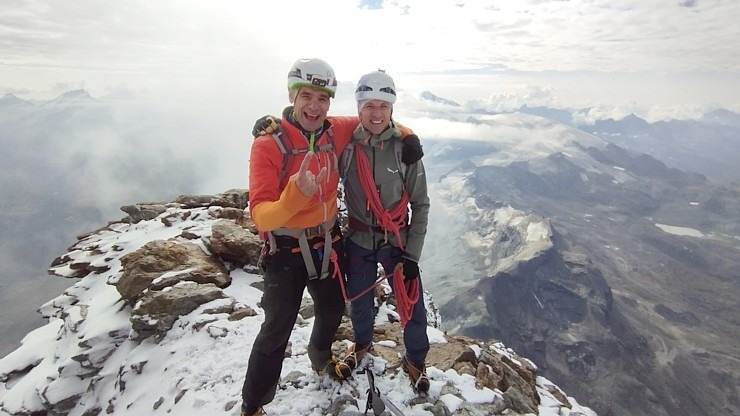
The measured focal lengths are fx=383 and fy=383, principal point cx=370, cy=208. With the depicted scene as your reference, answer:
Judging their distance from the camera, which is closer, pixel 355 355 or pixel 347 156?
pixel 347 156

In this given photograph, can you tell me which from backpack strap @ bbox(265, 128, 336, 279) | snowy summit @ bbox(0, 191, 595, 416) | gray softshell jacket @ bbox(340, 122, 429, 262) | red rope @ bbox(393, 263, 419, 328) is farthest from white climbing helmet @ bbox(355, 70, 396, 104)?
snowy summit @ bbox(0, 191, 595, 416)

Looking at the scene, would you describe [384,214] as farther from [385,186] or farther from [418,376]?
[418,376]

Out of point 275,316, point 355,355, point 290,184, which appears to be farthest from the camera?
point 355,355

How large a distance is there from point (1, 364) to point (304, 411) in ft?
40.1

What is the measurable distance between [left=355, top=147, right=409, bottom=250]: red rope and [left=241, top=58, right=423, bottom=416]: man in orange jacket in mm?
446

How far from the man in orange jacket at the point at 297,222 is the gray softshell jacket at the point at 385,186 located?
0.88 feet

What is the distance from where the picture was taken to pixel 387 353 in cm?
888

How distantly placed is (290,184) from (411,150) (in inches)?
102

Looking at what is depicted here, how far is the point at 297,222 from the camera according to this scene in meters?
6.08

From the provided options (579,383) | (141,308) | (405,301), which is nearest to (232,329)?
(141,308)

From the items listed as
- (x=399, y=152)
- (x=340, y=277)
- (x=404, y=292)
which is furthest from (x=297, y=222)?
(x=404, y=292)

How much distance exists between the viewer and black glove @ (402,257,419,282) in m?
7.10

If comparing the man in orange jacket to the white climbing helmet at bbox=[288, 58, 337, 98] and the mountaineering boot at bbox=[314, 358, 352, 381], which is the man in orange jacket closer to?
the white climbing helmet at bbox=[288, 58, 337, 98]

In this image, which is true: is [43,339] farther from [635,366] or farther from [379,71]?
[635,366]
